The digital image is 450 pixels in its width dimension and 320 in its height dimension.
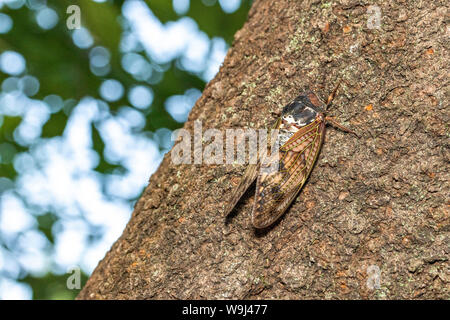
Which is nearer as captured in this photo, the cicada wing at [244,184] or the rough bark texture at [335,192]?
the rough bark texture at [335,192]

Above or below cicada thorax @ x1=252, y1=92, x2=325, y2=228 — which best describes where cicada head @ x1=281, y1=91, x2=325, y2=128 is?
above

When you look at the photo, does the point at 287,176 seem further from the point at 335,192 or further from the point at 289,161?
the point at 335,192

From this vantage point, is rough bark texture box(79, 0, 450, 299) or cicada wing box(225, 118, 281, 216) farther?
cicada wing box(225, 118, 281, 216)

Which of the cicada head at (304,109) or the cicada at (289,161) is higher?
the cicada head at (304,109)

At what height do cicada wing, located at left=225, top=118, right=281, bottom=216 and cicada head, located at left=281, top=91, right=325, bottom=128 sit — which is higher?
cicada head, located at left=281, top=91, right=325, bottom=128
